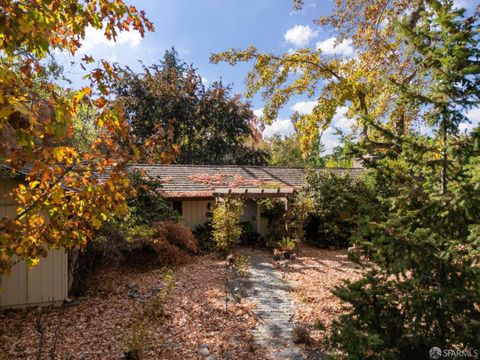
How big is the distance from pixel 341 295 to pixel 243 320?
394 centimetres

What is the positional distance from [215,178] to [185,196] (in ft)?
9.82

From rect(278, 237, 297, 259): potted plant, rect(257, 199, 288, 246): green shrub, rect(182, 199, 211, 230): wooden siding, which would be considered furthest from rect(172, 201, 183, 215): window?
rect(278, 237, 297, 259): potted plant

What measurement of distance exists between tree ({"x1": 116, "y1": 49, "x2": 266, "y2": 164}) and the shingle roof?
7.22 metres

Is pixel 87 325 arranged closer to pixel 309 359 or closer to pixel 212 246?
pixel 309 359

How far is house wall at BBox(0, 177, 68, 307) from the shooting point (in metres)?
7.38

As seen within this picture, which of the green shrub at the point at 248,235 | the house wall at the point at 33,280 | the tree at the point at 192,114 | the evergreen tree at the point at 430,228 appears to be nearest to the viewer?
the evergreen tree at the point at 430,228

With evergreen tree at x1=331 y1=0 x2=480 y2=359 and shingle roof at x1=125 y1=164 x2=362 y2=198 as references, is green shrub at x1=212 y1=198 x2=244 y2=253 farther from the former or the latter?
evergreen tree at x1=331 y1=0 x2=480 y2=359

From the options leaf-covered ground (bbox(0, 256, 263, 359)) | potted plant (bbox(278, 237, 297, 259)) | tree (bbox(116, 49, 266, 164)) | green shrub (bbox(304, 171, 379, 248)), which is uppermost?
tree (bbox(116, 49, 266, 164))

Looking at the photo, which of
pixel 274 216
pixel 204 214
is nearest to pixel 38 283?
pixel 204 214

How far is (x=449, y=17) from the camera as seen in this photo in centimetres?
338

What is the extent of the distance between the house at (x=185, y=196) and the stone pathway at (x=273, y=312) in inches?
151

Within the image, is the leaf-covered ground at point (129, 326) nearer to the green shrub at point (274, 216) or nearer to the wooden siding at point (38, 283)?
the wooden siding at point (38, 283)

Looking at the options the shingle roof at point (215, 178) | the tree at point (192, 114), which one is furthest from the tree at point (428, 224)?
the tree at point (192, 114)

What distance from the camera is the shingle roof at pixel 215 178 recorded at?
15.3 meters
